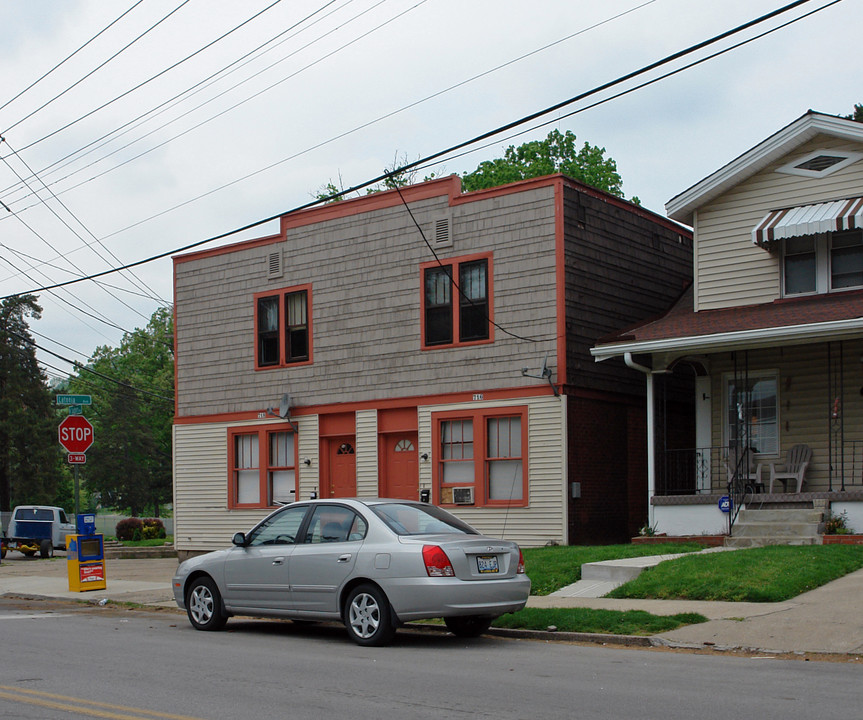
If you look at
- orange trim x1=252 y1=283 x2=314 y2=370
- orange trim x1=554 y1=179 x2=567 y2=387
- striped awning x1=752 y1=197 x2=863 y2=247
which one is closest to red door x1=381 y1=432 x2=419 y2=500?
orange trim x1=252 y1=283 x2=314 y2=370

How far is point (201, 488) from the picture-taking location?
2489 cm

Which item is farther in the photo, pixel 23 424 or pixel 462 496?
pixel 23 424

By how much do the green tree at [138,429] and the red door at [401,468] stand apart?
44986mm

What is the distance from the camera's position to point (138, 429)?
68375mm

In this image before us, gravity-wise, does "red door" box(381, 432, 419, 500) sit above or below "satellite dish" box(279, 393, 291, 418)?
below

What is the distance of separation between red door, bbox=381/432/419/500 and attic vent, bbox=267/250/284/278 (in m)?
4.54

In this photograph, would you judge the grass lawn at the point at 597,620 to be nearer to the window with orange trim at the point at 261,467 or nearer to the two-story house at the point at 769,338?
the two-story house at the point at 769,338

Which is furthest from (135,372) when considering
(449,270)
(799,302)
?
(799,302)

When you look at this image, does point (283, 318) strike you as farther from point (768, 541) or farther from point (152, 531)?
point (152, 531)

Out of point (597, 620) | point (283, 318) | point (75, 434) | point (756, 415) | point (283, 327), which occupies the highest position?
point (283, 318)

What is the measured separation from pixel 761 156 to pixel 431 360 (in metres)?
7.09

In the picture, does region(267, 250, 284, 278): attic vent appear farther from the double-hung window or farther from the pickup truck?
the pickup truck

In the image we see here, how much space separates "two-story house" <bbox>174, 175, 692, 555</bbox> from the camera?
19.8m

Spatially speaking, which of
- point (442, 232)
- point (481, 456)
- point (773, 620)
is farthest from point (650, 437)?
point (773, 620)
